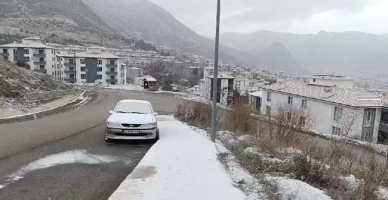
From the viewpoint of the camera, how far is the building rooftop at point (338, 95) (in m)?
33.7

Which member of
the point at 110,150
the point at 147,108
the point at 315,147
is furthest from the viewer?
the point at 147,108

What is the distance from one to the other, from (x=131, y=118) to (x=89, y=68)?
66155mm

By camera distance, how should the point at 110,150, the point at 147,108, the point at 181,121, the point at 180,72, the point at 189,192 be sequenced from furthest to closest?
the point at 180,72 < the point at 181,121 < the point at 147,108 < the point at 110,150 < the point at 189,192

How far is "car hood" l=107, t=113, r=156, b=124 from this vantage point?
9875 millimetres

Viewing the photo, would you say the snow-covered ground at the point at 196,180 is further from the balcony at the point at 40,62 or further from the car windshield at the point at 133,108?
the balcony at the point at 40,62

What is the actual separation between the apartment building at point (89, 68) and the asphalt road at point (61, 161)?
61763 millimetres

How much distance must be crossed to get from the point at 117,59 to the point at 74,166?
222 ft

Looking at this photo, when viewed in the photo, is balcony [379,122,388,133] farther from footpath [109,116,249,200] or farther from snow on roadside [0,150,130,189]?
snow on roadside [0,150,130,189]

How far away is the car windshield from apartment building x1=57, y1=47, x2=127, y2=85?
62.5 metres

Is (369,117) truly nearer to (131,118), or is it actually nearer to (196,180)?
(131,118)

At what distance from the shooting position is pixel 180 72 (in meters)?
125

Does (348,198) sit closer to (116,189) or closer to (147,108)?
(116,189)

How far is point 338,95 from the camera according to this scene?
3566cm

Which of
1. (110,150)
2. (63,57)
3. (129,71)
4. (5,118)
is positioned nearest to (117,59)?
(63,57)
